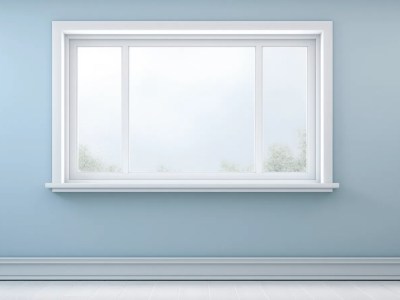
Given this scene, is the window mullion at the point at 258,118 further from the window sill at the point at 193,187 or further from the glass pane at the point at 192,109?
the window sill at the point at 193,187

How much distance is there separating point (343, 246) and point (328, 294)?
22.2 inches

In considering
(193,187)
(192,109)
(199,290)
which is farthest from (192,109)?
(199,290)

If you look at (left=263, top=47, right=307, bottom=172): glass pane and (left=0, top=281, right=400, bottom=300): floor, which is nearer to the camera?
(left=0, top=281, right=400, bottom=300): floor

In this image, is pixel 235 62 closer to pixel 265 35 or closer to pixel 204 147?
pixel 265 35

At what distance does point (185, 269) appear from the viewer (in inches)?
177

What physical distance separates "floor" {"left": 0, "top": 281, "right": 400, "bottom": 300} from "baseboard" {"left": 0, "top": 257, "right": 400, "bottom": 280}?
0.07m

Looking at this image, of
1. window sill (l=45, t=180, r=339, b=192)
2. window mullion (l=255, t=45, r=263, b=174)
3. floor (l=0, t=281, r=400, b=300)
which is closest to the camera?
floor (l=0, t=281, r=400, b=300)

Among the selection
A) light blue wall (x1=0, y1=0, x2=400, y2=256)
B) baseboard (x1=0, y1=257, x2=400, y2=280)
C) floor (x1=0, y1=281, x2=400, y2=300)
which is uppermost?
light blue wall (x1=0, y1=0, x2=400, y2=256)

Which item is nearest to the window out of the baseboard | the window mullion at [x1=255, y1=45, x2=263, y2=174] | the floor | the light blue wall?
the window mullion at [x1=255, y1=45, x2=263, y2=174]

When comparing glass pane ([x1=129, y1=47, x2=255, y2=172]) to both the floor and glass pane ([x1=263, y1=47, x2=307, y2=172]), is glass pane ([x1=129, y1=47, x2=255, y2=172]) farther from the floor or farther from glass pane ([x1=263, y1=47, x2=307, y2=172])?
the floor

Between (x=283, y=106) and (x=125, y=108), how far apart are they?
1.21 metres

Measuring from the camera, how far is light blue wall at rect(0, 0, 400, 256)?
177 inches

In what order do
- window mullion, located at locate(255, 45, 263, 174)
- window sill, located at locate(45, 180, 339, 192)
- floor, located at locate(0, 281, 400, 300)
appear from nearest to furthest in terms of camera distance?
floor, located at locate(0, 281, 400, 300) → window sill, located at locate(45, 180, 339, 192) → window mullion, located at locate(255, 45, 263, 174)

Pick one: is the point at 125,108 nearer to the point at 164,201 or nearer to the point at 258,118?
the point at 164,201
